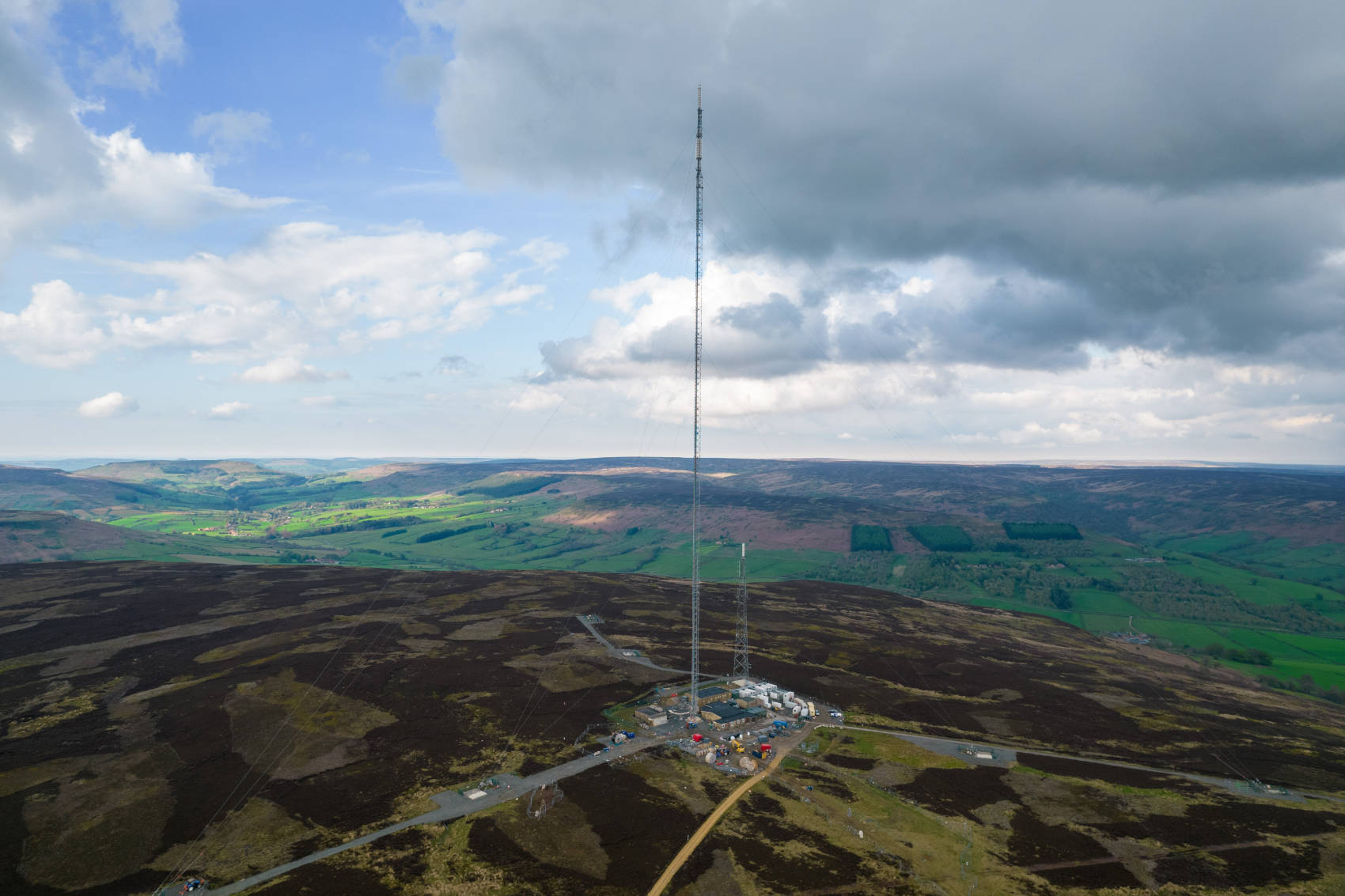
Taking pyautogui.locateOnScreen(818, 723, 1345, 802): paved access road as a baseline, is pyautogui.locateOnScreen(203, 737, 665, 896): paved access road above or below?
above

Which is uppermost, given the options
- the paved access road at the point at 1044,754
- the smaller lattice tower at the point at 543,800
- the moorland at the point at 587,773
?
the smaller lattice tower at the point at 543,800

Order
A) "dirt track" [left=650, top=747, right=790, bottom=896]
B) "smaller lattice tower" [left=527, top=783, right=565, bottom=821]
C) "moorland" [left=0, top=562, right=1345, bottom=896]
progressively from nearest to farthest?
1. "dirt track" [left=650, top=747, right=790, bottom=896]
2. "moorland" [left=0, top=562, right=1345, bottom=896]
3. "smaller lattice tower" [left=527, top=783, right=565, bottom=821]

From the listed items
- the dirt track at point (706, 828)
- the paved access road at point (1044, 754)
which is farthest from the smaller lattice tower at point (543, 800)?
the paved access road at point (1044, 754)

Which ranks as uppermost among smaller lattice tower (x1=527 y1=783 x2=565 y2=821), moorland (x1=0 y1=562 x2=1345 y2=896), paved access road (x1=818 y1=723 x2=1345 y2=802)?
smaller lattice tower (x1=527 y1=783 x2=565 y2=821)

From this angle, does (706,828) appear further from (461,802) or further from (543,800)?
(461,802)

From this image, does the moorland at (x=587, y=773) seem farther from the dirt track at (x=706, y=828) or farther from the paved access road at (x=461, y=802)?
the paved access road at (x=461, y=802)

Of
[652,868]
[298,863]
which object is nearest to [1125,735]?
[652,868]

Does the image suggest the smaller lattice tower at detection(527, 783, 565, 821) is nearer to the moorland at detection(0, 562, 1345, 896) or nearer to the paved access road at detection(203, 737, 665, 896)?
the paved access road at detection(203, 737, 665, 896)

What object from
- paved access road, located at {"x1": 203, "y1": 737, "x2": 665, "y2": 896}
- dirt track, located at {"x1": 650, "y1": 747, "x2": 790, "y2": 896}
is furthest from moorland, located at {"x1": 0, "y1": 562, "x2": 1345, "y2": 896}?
paved access road, located at {"x1": 203, "y1": 737, "x2": 665, "y2": 896}
